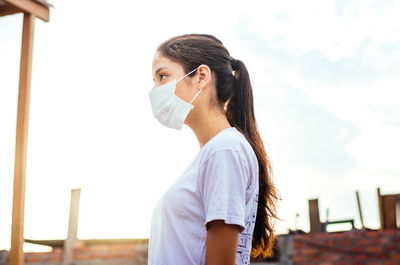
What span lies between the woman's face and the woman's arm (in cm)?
39

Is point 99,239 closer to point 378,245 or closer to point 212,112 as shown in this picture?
point 378,245

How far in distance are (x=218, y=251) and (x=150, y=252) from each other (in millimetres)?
216

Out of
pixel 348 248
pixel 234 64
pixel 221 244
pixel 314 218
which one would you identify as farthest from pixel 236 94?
pixel 314 218

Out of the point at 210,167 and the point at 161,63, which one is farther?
the point at 161,63

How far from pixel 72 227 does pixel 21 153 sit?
136 inches

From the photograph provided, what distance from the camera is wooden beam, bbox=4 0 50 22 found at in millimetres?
2193

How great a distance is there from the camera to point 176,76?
1.27 meters

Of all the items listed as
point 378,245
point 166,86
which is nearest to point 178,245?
point 166,86

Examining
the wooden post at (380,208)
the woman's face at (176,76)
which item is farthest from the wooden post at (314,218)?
the woman's face at (176,76)

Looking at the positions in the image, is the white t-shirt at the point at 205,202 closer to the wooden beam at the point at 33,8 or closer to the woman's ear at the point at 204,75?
the woman's ear at the point at 204,75

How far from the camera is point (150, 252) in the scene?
114 centimetres

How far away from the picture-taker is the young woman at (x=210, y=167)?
1.02 metres

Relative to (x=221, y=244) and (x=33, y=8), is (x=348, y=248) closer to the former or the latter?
(x=33, y=8)

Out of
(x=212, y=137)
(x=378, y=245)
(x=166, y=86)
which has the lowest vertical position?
(x=378, y=245)
